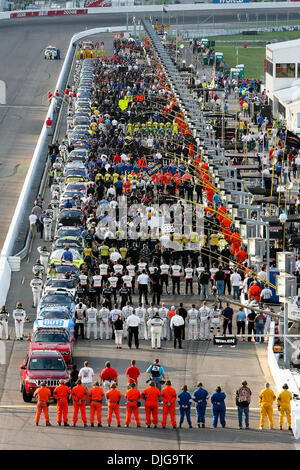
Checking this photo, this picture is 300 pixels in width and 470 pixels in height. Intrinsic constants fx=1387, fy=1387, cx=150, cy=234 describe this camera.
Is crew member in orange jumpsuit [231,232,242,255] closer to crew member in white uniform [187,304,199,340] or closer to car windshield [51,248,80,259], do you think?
car windshield [51,248,80,259]

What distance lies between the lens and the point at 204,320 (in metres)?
37.2

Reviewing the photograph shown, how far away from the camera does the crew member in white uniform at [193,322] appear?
37156 millimetres

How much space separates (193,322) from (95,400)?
7.55m

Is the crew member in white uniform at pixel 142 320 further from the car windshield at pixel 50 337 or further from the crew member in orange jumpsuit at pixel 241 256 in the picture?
the crew member in orange jumpsuit at pixel 241 256

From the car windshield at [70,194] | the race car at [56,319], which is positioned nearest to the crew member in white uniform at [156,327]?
the race car at [56,319]

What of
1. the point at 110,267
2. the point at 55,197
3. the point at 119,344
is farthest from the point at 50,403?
the point at 55,197

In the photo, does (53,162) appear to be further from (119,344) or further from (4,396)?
(4,396)

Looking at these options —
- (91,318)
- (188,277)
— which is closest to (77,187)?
(188,277)

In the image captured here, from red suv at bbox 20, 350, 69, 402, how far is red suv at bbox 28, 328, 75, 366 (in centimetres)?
142

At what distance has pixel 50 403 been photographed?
1265 inches

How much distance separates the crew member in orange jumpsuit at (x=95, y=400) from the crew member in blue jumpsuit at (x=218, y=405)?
244 cm

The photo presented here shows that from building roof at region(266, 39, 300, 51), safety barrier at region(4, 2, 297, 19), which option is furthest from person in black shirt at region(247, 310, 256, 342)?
safety barrier at region(4, 2, 297, 19)
